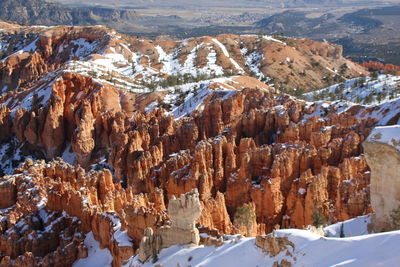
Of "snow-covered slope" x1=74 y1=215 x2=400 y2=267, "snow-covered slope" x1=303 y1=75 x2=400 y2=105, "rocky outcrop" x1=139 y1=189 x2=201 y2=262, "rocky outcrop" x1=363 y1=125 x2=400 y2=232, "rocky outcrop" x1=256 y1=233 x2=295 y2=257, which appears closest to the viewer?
"snow-covered slope" x1=74 y1=215 x2=400 y2=267

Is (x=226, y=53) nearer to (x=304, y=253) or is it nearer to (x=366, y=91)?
(x=366, y=91)

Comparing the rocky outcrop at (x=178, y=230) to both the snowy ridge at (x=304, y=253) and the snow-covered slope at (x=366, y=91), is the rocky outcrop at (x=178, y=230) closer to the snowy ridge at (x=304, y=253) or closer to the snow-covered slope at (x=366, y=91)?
the snowy ridge at (x=304, y=253)

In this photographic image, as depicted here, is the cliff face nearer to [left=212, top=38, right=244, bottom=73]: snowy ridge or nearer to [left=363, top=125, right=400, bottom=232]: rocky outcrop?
[left=212, top=38, right=244, bottom=73]: snowy ridge

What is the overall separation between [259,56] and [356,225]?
358ft

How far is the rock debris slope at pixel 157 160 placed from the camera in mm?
37375

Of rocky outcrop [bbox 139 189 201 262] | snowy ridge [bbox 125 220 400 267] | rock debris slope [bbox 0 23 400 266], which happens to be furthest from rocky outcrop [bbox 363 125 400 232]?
rocky outcrop [bbox 139 189 201 262]

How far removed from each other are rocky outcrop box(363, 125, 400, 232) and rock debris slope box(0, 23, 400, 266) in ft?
28.6

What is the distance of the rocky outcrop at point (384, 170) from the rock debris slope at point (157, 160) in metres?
8.73

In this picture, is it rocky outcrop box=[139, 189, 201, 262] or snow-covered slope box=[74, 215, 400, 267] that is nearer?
snow-covered slope box=[74, 215, 400, 267]

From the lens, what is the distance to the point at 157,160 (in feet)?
191

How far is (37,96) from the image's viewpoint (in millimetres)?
82438

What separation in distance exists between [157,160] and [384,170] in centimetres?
3568

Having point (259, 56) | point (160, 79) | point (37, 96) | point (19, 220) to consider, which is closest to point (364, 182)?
point (19, 220)

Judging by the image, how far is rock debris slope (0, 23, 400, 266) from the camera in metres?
37.4
